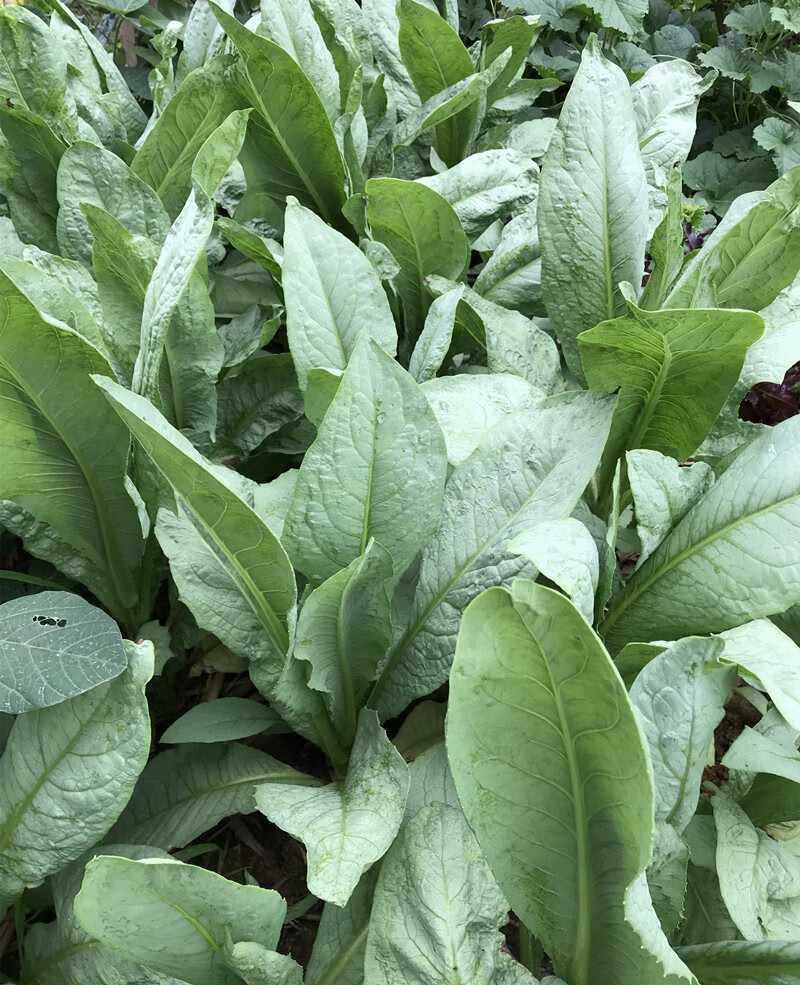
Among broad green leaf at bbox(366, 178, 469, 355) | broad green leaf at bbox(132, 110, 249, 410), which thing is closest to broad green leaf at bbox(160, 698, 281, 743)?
broad green leaf at bbox(132, 110, 249, 410)

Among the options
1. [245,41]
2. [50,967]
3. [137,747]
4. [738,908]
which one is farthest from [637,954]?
[245,41]

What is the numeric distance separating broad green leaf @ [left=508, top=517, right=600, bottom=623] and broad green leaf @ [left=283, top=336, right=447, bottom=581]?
0.14 metres

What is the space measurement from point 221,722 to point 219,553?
187mm

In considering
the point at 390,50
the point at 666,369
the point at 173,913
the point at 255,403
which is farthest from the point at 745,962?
the point at 390,50

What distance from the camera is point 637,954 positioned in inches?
25.9

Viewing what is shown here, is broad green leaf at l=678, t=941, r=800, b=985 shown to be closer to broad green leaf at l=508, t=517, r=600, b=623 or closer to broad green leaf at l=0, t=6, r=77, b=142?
broad green leaf at l=508, t=517, r=600, b=623

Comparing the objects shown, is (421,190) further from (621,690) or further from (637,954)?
(637,954)

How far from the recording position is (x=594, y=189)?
3.42 feet

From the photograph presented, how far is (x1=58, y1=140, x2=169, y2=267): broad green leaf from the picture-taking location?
1158 mm

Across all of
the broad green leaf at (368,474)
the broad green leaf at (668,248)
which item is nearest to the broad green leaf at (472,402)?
the broad green leaf at (368,474)

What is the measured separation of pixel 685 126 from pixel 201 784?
1196mm

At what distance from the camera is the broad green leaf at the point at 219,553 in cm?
71

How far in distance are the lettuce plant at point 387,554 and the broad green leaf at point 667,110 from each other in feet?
0.21

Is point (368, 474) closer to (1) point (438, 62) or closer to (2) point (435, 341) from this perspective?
(2) point (435, 341)
